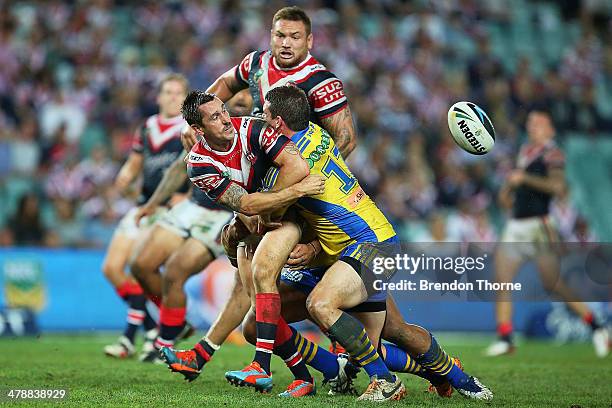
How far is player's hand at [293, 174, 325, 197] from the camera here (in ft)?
21.9

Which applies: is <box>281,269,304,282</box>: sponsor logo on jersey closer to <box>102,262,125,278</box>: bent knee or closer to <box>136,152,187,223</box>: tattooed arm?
<box>136,152,187,223</box>: tattooed arm

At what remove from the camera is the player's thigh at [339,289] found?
6.55m

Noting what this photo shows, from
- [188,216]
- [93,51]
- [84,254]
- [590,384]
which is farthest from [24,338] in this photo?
[590,384]

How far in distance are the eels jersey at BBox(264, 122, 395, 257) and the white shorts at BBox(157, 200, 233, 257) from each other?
8.36 ft

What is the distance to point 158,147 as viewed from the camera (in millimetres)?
10328

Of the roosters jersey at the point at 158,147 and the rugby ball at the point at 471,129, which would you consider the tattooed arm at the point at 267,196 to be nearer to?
the rugby ball at the point at 471,129

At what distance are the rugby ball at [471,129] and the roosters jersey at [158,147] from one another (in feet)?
11.5

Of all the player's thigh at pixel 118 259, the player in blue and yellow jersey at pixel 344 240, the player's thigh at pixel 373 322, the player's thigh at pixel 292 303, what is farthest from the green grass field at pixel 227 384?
the player's thigh at pixel 118 259

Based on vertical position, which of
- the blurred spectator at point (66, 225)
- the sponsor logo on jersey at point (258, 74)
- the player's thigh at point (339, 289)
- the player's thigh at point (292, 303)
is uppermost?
the sponsor logo on jersey at point (258, 74)

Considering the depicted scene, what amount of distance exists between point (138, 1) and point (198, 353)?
13.1 m

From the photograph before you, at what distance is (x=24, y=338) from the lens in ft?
43.5

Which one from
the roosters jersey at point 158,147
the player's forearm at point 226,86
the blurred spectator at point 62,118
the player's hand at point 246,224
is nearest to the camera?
the player's hand at point 246,224

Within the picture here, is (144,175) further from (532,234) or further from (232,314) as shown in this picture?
(532,234)

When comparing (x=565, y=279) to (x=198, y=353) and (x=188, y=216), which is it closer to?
(x=188, y=216)
